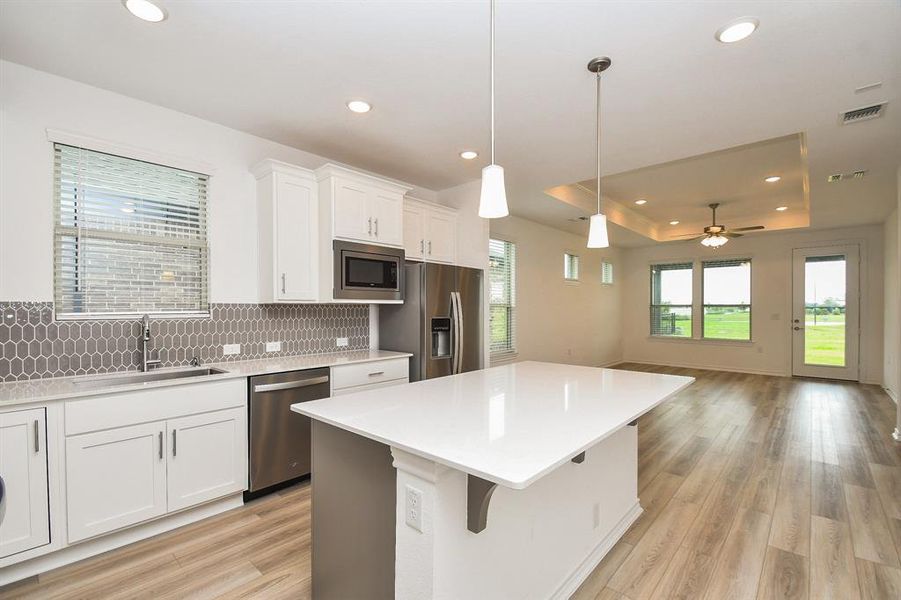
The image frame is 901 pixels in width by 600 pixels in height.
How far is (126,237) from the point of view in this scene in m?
2.64

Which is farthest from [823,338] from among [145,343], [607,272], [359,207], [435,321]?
[145,343]

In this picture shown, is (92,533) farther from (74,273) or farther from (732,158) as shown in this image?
(732,158)

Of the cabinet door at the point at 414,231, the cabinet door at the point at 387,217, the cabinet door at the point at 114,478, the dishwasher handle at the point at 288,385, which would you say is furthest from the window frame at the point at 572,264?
the cabinet door at the point at 114,478

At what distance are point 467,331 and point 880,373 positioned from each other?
23.8ft

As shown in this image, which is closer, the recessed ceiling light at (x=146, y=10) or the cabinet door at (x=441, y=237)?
the recessed ceiling light at (x=146, y=10)

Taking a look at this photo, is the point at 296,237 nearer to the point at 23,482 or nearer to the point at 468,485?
the point at 23,482

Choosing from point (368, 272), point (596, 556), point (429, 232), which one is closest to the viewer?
point (596, 556)

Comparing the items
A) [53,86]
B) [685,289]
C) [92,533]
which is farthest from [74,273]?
[685,289]

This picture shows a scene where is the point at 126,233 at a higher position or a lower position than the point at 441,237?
lower

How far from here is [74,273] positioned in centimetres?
245

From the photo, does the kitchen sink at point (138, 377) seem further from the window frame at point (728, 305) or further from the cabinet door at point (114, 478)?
the window frame at point (728, 305)

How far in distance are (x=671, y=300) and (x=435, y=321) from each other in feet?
23.2

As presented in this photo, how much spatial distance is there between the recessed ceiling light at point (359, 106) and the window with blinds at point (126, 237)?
4.08 feet

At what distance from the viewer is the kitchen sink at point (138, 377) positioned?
2342 millimetres
